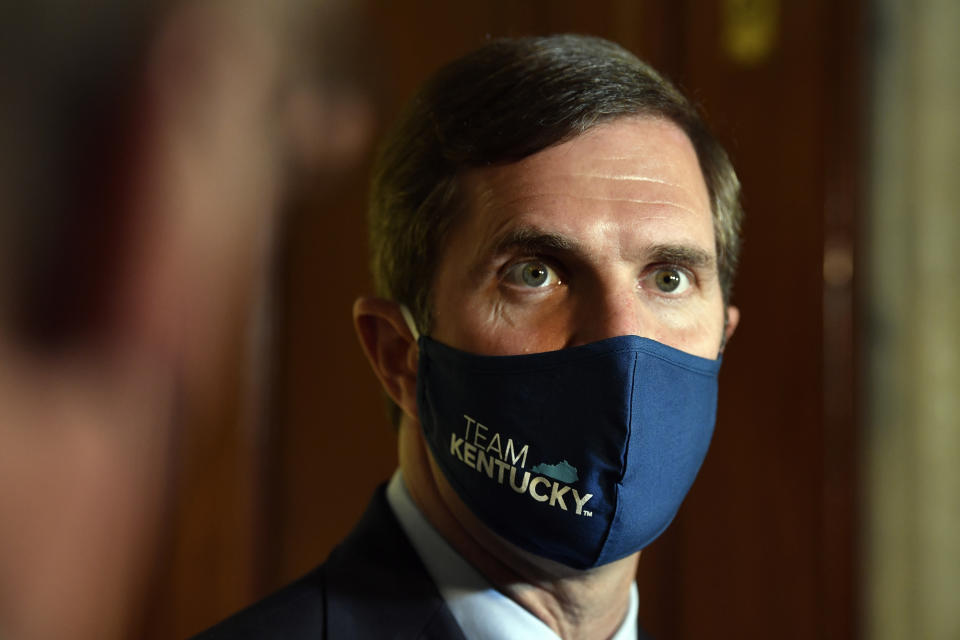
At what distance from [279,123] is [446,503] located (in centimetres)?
117

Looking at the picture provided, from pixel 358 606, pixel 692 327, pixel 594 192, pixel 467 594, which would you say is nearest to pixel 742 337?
pixel 692 327

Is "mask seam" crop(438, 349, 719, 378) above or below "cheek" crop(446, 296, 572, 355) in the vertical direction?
below

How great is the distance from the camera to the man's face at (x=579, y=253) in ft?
4.49

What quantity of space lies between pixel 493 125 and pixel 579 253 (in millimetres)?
271

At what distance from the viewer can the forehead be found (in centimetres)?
138

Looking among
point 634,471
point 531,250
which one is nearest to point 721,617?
point 634,471

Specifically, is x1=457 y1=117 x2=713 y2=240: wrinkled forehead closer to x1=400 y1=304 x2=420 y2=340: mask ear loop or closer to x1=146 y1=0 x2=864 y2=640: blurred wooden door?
x1=400 y1=304 x2=420 y2=340: mask ear loop

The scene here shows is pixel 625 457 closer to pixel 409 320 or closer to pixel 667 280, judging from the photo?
pixel 667 280

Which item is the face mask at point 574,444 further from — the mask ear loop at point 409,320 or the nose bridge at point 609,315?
the mask ear loop at point 409,320

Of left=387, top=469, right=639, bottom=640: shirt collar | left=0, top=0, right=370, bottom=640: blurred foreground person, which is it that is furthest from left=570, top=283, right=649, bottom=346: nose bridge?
left=0, top=0, right=370, bottom=640: blurred foreground person

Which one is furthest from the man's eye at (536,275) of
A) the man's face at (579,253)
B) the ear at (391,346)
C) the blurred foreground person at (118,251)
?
the blurred foreground person at (118,251)

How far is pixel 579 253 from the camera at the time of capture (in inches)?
53.8

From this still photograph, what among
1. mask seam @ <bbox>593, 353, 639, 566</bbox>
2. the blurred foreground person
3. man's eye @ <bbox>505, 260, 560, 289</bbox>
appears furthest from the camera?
the blurred foreground person

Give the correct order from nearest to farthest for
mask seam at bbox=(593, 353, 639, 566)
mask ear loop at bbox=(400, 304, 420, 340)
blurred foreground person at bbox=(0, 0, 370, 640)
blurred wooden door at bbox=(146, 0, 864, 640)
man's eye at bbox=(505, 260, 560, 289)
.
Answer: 1. mask seam at bbox=(593, 353, 639, 566)
2. man's eye at bbox=(505, 260, 560, 289)
3. mask ear loop at bbox=(400, 304, 420, 340)
4. blurred foreground person at bbox=(0, 0, 370, 640)
5. blurred wooden door at bbox=(146, 0, 864, 640)
